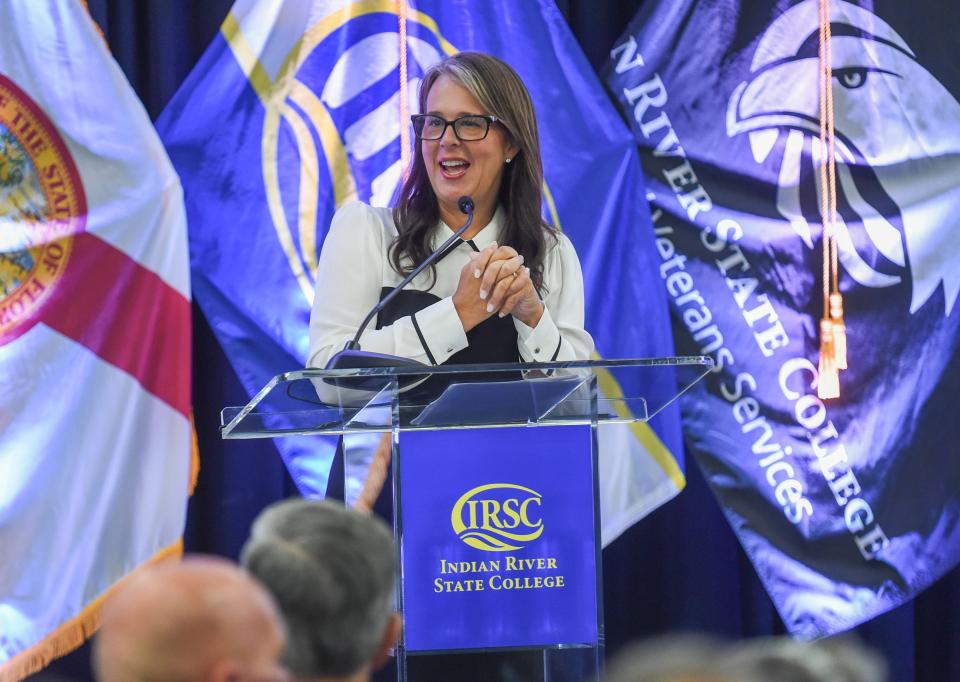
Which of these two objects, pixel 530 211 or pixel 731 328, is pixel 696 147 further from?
pixel 530 211

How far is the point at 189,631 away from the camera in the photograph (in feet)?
2.77

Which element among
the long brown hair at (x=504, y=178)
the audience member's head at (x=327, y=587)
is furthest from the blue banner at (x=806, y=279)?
the audience member's head at (x=327, y=587)

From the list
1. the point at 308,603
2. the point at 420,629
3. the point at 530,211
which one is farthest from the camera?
the point at 530,211

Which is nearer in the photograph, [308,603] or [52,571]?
[308,603]

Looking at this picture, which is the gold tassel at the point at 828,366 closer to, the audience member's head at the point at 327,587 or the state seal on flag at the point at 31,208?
the state seal on flag at the point at 31,208

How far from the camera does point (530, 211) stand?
2688 millimetres

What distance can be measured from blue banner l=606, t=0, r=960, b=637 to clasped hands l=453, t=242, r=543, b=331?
1.46 metres

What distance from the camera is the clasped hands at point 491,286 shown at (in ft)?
7.18

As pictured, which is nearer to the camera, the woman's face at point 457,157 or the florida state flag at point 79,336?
the woman's face at point 457,157

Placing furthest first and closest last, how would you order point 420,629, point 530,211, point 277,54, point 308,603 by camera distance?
1. point 277,54
2. point 530,211
3. point 420,629
4. point 308,603

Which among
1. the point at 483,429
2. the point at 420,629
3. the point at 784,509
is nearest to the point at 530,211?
the point at 483,429

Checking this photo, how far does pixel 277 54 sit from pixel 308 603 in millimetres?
2644

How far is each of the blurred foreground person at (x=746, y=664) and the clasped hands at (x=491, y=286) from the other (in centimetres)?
129

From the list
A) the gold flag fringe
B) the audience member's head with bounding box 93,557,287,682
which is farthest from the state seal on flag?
the audience member's head with bounding box 93,557,287,682
